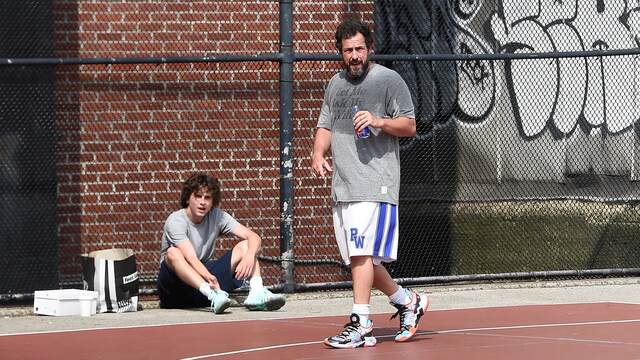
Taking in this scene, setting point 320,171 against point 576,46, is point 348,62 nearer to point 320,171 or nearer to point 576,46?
point 320,171

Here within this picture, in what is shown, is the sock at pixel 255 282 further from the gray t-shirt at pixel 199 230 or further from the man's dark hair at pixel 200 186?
the man's dark hair at pixel 200 186

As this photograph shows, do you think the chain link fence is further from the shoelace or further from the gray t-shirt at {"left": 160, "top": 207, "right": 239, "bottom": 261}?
the shoelace

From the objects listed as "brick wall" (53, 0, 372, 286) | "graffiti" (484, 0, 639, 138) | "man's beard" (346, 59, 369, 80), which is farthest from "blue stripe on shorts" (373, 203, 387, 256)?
"graffiti" (484, 0, 639, 138)

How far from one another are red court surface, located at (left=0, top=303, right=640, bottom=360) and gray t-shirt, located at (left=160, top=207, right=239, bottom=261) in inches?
34.4

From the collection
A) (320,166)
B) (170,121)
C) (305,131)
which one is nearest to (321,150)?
(320,166)

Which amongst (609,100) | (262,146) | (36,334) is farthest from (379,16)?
(36,334)

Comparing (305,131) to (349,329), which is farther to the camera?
(305,131)

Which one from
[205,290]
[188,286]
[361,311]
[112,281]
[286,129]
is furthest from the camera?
[286,129]

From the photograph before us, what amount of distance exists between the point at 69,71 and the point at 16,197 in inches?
43.6

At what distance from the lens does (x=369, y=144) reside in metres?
8.65

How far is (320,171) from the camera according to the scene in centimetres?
870

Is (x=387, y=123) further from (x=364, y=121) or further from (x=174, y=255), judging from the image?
(x=174, y=255)

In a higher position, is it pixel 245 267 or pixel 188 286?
pixel 245 267

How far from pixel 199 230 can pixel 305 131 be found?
177 centimetres
